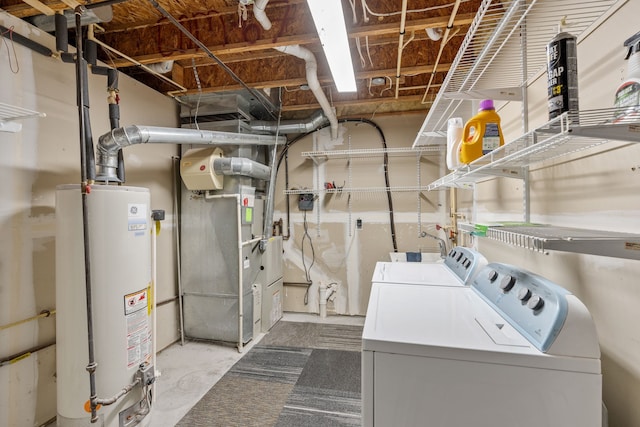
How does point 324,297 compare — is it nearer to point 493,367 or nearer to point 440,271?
point 440,271

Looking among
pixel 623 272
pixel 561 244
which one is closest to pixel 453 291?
pixel 623 272

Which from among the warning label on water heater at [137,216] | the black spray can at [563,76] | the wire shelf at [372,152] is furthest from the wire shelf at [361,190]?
the black spray can at [563,76]

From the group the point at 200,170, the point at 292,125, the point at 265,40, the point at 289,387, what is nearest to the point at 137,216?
the point at 200,170

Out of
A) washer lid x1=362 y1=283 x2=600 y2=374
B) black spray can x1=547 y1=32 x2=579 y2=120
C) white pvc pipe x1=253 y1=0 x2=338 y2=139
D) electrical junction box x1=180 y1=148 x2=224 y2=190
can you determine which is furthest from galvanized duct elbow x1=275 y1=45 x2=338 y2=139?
washer lid x1=362 y1=283 x2=600 y2=374

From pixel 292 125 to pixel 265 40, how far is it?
55.1 inches

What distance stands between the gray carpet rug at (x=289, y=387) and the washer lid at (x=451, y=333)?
4.02 ft

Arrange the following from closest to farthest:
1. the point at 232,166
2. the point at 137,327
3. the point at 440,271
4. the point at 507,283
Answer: the point at 507,283 → the point at 137,327 → the point at 440,271 → the point at 232,166

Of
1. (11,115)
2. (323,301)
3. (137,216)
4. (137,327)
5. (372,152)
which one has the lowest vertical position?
(323,301)

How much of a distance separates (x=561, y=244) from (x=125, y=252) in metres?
2.02

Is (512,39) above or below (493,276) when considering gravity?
above

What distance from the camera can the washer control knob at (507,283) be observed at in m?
1.08

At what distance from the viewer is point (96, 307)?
154 cm

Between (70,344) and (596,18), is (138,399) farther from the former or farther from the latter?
(596,18)

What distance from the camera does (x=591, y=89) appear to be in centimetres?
98
